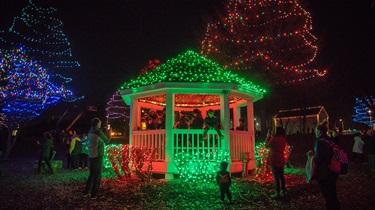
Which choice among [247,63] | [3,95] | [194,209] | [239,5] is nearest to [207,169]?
[194,209]

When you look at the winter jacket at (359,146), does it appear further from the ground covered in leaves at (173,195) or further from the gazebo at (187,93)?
the gazebo at (187,93)

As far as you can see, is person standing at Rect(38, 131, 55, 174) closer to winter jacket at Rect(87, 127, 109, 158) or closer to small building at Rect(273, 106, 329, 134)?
winter jacket at Rect(87, 127, 109, 158)

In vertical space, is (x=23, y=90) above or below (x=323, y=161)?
above

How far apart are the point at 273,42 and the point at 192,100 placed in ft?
28.1

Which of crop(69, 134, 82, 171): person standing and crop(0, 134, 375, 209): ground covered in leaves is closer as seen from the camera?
crop(0, 134, 375, 209): ground covered in leaves

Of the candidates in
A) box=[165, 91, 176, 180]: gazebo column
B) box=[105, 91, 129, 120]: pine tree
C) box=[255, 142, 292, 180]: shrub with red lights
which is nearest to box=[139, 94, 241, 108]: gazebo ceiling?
box=[165, 91, 176, 180]: gazebo column

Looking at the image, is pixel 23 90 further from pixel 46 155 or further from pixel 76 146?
pixel 46 155

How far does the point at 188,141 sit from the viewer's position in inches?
402

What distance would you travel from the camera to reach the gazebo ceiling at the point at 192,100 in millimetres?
13727

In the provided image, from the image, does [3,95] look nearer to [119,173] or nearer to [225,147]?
[119,173]

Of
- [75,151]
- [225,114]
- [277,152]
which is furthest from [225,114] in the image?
[75,151]

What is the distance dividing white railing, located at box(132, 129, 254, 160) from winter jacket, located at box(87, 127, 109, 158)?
3.33 metres

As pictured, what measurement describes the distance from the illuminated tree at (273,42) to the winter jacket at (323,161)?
15302 mm

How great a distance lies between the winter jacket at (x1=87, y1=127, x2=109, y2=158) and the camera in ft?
23.6
